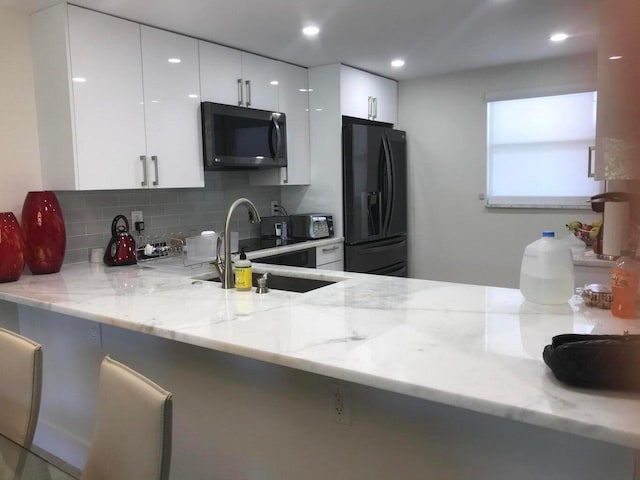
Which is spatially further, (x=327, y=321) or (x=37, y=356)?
A: (x=327, y=321)

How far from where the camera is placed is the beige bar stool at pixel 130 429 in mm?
1061

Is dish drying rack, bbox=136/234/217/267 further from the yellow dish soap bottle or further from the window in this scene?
the window

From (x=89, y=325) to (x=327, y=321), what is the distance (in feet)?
4.33

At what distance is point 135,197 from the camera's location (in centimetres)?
322

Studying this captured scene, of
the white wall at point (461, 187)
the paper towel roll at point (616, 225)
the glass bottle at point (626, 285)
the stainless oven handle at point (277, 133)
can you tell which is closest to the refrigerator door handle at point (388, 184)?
the white wall at point (461, 187)

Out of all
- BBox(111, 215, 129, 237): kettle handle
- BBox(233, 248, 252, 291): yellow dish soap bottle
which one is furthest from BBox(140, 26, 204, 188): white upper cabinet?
BBox(233, 248, 252, 291): yellow dish soap bottle

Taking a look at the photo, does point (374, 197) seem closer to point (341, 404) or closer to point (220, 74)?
point (220, 74)

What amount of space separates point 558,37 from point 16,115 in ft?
10.7

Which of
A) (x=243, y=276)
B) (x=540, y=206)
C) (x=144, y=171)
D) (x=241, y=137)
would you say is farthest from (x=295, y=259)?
(x=540, y=206)

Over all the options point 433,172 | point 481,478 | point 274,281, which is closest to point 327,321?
point 481,478

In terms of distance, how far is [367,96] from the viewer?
4.21 m

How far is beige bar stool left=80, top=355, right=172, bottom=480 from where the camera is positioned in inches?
41.8

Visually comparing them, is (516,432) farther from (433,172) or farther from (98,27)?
(433,172)

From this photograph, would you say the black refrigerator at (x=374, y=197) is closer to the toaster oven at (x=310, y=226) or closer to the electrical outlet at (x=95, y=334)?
the toaster oven at (x=310, y=226)
